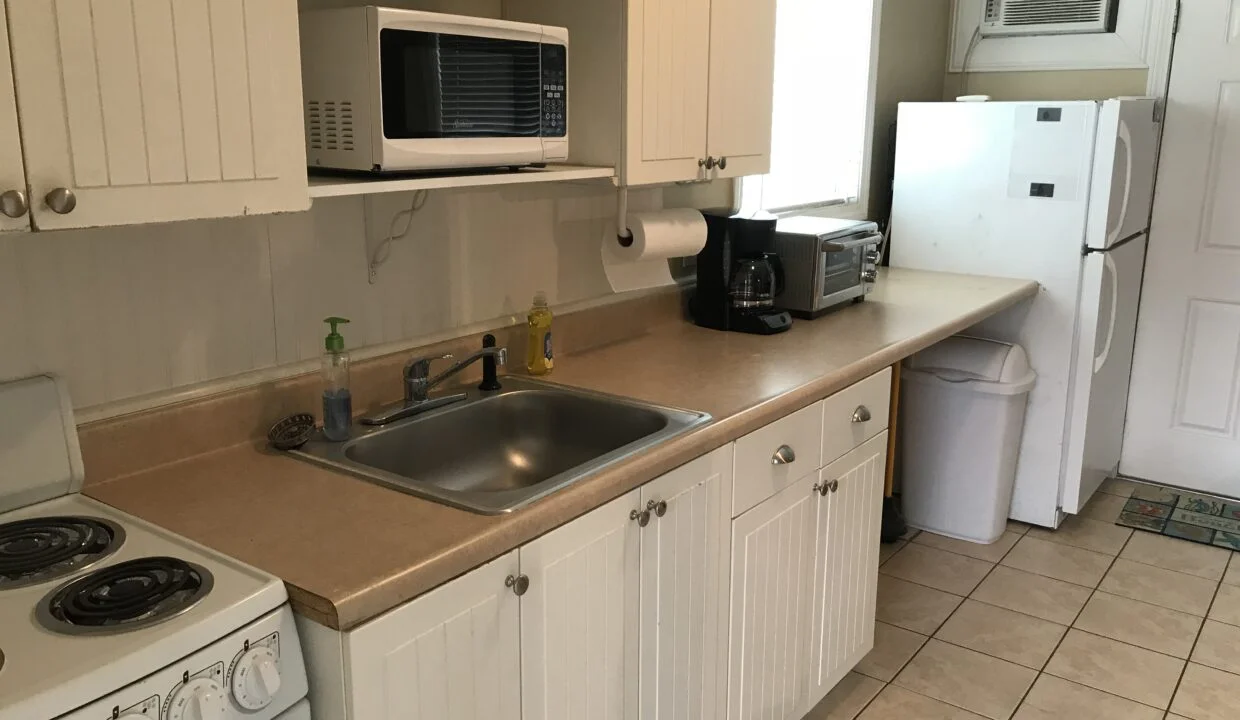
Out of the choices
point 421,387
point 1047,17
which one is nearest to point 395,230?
point 421,387

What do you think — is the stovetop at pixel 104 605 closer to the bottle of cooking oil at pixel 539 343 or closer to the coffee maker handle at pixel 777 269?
the bottle of cooking oil at pixel 539 343

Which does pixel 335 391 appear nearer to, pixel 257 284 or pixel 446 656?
pixel 257 284

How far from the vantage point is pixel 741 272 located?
2.58 meters

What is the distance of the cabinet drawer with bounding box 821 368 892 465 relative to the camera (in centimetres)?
219

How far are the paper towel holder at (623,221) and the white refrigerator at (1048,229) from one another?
65.1 inches

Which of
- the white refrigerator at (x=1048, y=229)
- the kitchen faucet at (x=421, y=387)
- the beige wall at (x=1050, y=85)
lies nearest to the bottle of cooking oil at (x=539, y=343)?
the kitchen faucet at (x=421, y=387)

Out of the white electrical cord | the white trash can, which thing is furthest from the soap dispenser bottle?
the white trash can

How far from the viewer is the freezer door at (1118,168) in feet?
10.3

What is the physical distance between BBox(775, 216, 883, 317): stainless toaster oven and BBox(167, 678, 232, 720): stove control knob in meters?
1.93

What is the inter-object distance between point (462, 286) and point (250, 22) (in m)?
0.86

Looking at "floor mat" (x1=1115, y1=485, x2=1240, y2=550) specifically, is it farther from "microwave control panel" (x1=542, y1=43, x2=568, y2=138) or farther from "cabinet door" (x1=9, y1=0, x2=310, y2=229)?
"cabinet door" (x1=9, y1=0, x2=310, y2=229)

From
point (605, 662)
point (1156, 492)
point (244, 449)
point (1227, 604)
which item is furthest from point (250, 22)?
point (1156, 492)

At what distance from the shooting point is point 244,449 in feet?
5.48

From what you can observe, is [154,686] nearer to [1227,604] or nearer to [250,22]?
→ [250,22]
